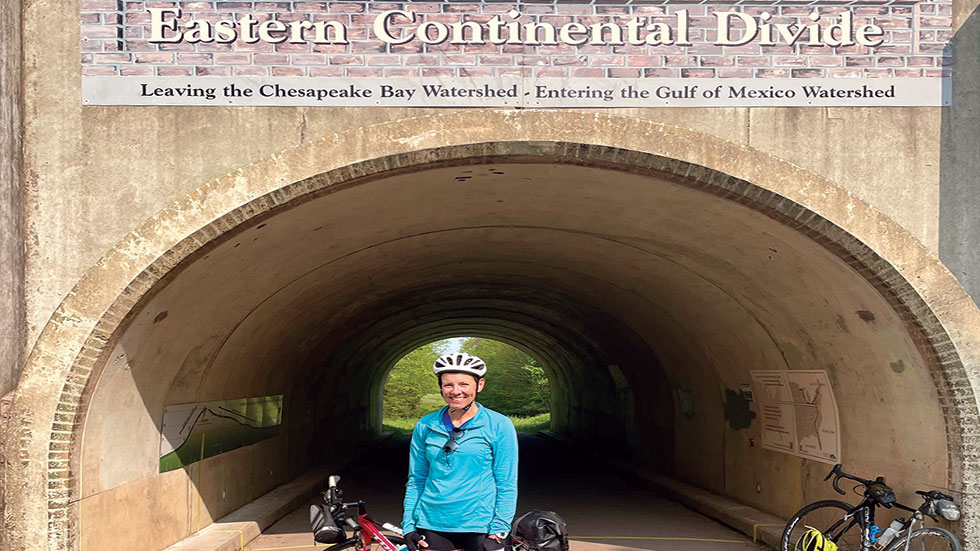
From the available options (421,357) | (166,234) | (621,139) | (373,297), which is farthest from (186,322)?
(421,357)

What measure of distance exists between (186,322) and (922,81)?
260 inches

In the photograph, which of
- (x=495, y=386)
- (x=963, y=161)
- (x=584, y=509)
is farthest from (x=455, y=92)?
(x=495, y=386)

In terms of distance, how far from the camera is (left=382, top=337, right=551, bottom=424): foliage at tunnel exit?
4856 cm

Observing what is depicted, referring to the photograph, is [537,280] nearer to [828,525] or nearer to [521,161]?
[828,525]

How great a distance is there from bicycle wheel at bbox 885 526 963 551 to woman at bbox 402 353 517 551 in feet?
13.6

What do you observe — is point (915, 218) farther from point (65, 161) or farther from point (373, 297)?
point (373, 297)

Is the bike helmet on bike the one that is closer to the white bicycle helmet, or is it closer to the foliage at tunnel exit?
the white bicycle helmet

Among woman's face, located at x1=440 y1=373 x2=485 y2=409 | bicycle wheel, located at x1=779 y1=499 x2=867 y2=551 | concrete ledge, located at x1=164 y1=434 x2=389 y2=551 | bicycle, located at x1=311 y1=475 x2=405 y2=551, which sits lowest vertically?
concrete ledge, located at x1=164 y1=434 x2=389 y2=551

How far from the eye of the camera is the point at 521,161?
26.9 feet

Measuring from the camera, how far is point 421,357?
5247 cm

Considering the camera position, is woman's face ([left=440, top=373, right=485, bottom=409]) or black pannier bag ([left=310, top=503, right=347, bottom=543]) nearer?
woman's face ([left=440, top=373, right=485, bottom=409])

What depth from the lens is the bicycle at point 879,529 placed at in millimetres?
7688

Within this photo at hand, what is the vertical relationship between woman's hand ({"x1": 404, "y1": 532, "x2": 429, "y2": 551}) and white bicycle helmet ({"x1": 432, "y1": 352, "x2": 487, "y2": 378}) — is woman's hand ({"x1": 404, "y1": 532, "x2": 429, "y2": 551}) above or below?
below

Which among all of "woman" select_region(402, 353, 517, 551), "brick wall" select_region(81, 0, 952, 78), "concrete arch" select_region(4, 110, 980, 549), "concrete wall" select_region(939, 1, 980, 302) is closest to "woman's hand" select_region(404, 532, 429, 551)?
"woman" select_region(402, 353, 517, 551)
